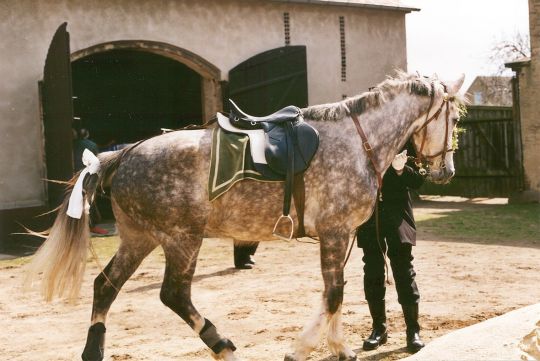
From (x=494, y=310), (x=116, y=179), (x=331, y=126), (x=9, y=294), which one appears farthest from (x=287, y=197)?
(x=9, y=294)

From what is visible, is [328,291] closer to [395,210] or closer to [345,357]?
[345,357]

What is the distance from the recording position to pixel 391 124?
4496 mm

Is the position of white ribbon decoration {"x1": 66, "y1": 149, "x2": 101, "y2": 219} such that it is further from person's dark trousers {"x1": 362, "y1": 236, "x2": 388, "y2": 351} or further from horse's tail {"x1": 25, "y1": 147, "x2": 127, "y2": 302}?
person's dark trousers {"x1": 362, "y1": 236, "x2": 388, "y2": 351}

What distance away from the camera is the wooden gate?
56.2 ft

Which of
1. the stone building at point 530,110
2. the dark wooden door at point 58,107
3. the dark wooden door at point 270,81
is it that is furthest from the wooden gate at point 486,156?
the dark wooden door at point 58,107

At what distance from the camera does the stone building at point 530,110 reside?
49.3 feet

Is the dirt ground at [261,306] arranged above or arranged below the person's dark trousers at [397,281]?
below

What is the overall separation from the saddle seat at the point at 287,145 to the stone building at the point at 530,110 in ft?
40.2

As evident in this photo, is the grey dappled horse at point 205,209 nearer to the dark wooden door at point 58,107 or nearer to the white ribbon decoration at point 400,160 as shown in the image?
the white ribbon decoration at point 400,160

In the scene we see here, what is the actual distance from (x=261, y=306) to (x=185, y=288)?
2.21 meters

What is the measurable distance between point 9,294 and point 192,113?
32.4ft

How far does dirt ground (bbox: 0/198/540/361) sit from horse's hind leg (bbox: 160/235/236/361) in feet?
1.85

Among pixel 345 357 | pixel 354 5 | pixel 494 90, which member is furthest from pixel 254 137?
pixel 494 90

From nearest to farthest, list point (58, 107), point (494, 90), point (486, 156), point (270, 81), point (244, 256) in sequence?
point (244, 256)
point (58, 107)
point (270, 81)
point (486, 156)
point (494, 90)
